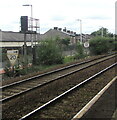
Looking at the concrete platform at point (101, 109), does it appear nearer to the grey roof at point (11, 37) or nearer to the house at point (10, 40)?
the house at point (10, 40)

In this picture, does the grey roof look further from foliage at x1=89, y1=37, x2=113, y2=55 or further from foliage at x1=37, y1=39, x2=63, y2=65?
foliage at x1=37, y1=39, x2=63, y2=65

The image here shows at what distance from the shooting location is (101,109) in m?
5.98

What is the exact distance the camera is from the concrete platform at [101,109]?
17.0 feet

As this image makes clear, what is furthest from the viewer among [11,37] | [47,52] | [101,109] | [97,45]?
[11,37]

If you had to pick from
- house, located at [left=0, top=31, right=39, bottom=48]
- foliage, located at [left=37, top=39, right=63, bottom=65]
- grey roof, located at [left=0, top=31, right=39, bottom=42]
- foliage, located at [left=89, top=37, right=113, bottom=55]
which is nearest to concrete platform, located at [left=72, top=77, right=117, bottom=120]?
foliage, located at [left=37, top=39, right=63, bottom=65]

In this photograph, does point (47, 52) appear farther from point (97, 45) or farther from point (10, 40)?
point (10, 40)

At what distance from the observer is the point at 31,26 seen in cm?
2473

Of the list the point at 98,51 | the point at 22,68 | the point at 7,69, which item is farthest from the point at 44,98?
the point at 98,51

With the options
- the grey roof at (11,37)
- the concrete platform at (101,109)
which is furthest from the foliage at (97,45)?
the concrete platform at (101,109)

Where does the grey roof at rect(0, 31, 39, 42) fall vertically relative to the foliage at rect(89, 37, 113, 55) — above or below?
above

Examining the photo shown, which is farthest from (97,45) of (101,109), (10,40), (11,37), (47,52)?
(101,109)

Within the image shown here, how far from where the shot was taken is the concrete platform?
17.0 feet

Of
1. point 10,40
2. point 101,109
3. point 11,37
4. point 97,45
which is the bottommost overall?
point 101,109

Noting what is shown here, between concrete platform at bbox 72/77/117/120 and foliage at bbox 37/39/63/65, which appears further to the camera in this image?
foliage at bbox 37/39/63/65
